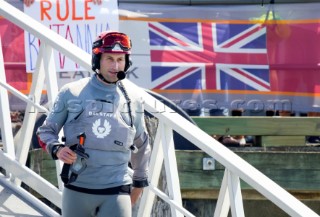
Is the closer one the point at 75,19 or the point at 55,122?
the point at 55,122

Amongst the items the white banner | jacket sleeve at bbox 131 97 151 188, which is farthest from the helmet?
the white banner

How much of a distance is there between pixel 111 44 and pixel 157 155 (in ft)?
3.32

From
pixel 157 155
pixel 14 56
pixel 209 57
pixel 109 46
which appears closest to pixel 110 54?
pixel 109 46

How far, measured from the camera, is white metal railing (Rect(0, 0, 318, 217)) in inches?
205

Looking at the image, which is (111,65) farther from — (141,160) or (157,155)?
(157,155)

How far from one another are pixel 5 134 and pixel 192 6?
4053 mm

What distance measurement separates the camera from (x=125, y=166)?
4.93 metres

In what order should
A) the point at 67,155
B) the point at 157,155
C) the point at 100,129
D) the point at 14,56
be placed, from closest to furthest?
the point at 67,155, the point at 100,129, the point at 157,155, the point at 14,56

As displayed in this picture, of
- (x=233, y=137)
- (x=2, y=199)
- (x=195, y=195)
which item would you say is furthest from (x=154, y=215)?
(x=233, y=137)

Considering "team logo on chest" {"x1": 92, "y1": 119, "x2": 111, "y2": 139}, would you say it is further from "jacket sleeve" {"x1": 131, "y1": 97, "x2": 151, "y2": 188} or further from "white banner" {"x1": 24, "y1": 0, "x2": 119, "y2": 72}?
"white banner" {"x1": 24, "y1": 0, "x2": 119, "y2": 72}

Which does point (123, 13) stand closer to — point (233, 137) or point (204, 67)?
point (204, 67)

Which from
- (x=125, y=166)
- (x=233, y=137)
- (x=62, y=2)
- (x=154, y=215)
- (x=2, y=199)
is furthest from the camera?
(x=62, y=2)

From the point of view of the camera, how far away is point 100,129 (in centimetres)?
484

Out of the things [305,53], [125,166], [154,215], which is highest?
[305,53]
